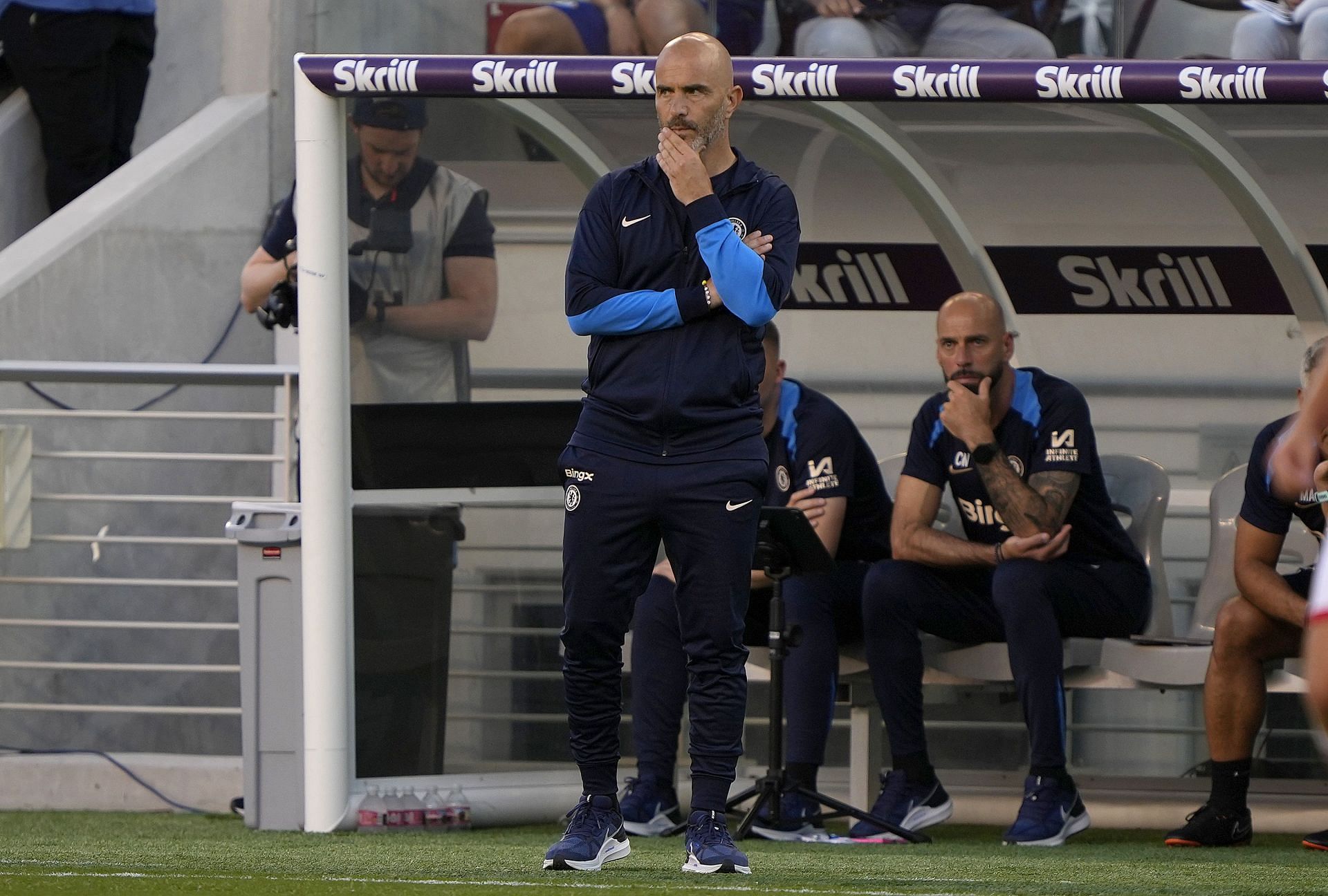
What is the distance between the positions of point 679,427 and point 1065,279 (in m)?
3.26

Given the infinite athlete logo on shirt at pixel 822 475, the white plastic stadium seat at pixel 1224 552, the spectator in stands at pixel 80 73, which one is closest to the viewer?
the infinite athlete logo on shirt at pixel 822 475

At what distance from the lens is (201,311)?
8281 millimetres

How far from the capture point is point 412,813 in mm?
5996

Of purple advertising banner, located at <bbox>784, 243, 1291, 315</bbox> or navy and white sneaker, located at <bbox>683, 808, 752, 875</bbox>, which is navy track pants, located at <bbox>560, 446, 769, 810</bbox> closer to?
navy and white sneaker, located at <bbox>683, 808, 752, 875</bbox>

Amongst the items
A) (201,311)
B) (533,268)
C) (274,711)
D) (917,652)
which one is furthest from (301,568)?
(201,311)

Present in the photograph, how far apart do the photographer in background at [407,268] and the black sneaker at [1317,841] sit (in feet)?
8.90

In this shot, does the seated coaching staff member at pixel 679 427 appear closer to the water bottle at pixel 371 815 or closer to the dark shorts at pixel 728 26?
the water bottle at pixel 371 815

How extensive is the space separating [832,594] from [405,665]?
1.26 metres

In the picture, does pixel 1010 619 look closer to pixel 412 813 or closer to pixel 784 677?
pixel 784 677

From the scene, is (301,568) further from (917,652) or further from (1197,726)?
(1197,726)

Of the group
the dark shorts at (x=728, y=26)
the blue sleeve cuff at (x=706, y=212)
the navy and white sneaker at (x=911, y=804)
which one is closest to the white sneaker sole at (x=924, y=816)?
the navy and white sneaker at (x=911, y=804)

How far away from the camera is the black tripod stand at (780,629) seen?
5602 mm

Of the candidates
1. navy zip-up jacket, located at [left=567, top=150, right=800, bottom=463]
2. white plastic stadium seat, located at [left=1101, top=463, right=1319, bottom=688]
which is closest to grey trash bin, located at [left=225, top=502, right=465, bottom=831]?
navy zip-up jacket, located at [left=567, top=150, right=800, bottom=463]

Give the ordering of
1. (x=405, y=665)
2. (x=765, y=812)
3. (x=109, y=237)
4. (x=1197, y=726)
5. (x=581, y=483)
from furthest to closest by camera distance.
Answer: (x=109, y=237) → (x=1197, y=726) → (x=405, y=665) → (x=765, y=812) → (x=581, y=483)
